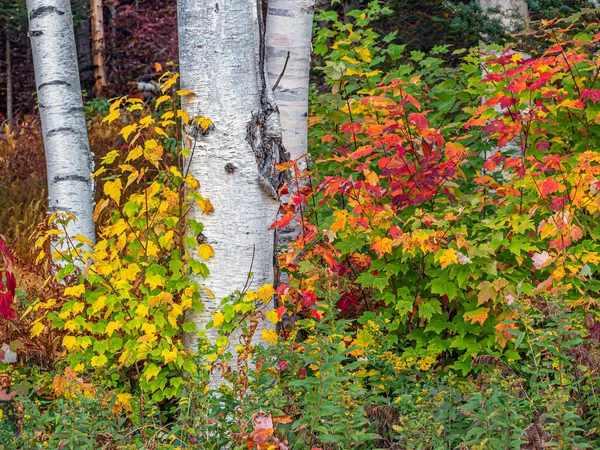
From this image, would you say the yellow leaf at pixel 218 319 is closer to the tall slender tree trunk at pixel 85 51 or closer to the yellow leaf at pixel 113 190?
the yellow leaf at pixel 113 190

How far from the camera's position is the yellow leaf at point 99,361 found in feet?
11.5

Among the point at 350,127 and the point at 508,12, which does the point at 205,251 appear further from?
the point at 508,12

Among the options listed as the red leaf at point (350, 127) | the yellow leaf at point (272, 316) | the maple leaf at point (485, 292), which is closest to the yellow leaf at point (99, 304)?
the yellow leaf at point (272, 316)

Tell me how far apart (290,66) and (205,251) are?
1.70 meters

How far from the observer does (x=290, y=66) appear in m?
4.80

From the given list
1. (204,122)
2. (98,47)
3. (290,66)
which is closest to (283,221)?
(204,122)

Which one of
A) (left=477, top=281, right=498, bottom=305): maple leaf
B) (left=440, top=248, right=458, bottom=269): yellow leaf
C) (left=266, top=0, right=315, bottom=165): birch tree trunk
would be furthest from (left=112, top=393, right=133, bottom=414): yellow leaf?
(left=266, top=0, right=315, bottom=165): birch tree trunk

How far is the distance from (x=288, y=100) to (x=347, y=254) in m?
1.08

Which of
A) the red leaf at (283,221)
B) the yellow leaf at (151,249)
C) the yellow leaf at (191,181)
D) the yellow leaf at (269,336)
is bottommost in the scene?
the yellow leaf at (269,336)

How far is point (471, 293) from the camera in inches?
152

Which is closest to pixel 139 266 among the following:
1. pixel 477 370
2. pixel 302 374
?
pixel 302 374

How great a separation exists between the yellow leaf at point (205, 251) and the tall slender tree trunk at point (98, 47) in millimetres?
10862

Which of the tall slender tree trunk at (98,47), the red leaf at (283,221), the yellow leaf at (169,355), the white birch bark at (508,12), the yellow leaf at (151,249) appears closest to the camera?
the yellow leaf at (169,355)

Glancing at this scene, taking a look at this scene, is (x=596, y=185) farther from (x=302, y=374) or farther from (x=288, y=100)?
(x=288, y=100)
